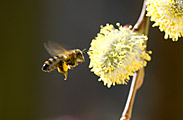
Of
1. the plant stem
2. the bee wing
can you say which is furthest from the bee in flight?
the plant stem

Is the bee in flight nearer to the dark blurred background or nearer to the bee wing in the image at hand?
the bee wing

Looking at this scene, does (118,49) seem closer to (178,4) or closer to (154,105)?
(178,4)

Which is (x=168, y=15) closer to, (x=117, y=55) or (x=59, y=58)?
(x=117, y=55)

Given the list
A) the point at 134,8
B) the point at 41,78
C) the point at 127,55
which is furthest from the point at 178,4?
the point at 41,78

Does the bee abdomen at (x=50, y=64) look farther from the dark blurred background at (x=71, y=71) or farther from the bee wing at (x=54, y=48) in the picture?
the dark blurred background at (x=71, y=71)

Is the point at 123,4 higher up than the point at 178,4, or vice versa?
the point at 123,4

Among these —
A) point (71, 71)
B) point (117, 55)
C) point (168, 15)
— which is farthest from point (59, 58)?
point (71, 71)

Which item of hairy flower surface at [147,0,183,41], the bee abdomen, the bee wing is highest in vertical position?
hairy flower surface at [147,0,183,41]
